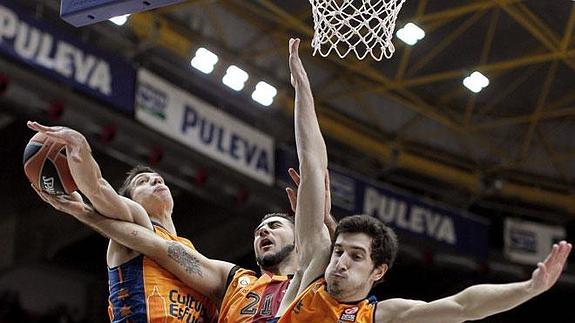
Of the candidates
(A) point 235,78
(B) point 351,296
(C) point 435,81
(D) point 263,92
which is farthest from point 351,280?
(C) point 435,81

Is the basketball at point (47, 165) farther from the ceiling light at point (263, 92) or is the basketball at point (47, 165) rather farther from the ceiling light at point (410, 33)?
the ceiling light at point (263, 92)

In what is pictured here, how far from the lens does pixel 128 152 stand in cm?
1234

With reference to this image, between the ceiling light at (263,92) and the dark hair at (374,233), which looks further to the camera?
the ceiling light at (263,92)

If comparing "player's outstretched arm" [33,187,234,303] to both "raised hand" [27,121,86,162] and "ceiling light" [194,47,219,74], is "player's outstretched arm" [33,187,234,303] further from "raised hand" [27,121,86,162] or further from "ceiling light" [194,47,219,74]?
"ceiling light" [194,47,219,74]

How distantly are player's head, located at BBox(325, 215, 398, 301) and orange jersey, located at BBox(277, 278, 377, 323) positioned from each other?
5 centimetres

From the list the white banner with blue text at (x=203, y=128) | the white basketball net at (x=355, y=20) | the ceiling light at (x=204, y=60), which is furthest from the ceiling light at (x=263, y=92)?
the white basketball net at (x=355, y=20)

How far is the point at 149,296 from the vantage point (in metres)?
5.42

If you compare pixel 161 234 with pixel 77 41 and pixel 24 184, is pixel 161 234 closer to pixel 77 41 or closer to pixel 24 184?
pixel 77 41

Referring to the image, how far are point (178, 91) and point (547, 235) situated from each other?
23.3 feet

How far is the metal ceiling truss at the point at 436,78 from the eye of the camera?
1344 cm

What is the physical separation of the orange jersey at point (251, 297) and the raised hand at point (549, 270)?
63.6 inches

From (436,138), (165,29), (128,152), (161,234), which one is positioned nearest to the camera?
(161,234)

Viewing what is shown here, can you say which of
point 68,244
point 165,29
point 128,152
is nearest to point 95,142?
point 128,152

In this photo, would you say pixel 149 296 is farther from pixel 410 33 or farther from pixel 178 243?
pixel 410 33
